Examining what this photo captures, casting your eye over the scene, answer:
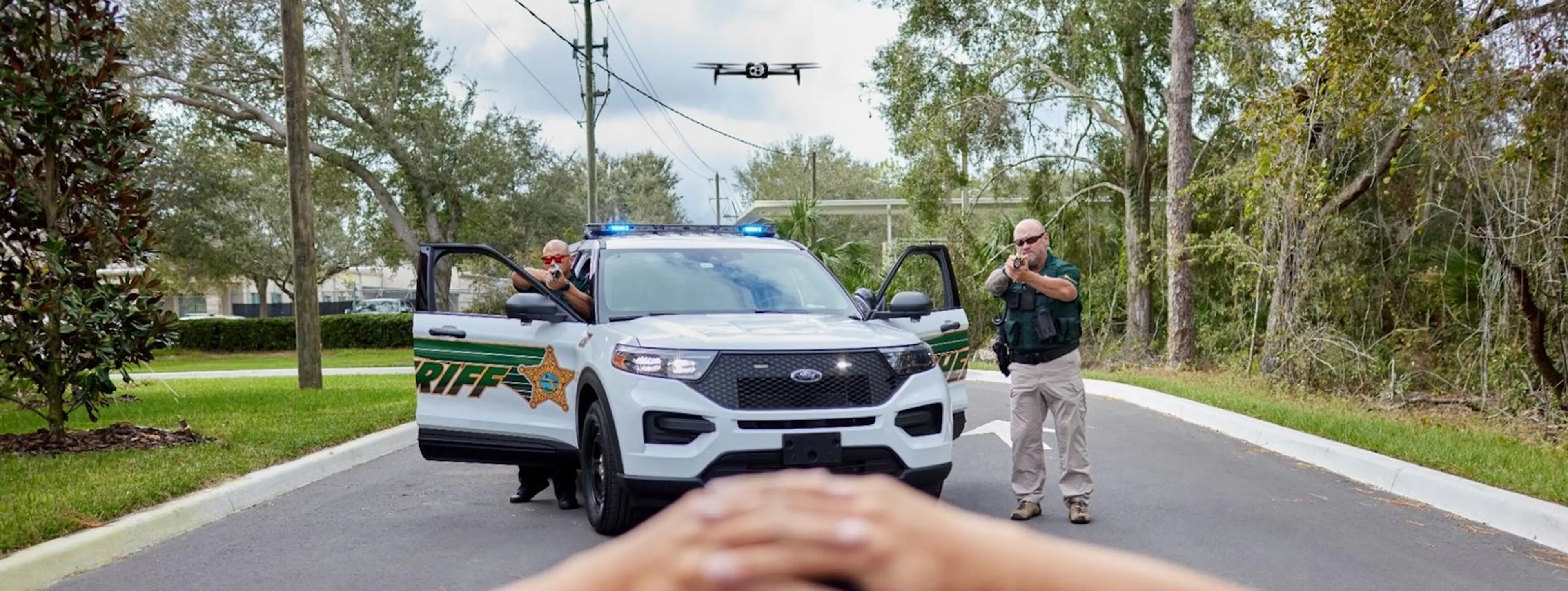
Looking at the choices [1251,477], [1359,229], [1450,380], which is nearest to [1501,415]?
[1450,380]

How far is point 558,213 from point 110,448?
1162 inches

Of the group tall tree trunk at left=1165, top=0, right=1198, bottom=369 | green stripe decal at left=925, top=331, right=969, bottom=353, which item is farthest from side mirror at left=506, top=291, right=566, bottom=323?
tall tree trunk at left=1165, top=0, right=1198, bottom=369

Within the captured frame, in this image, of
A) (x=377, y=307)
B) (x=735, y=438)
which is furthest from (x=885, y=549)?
(x=377, y=307)

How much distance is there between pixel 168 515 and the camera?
7.65 metres

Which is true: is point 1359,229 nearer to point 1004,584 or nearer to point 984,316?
point 984,316

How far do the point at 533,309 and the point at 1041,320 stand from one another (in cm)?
318

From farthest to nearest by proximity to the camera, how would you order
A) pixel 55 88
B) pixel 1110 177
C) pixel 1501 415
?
pixel 1110 177
pixel 1501 415
pixel 55 88

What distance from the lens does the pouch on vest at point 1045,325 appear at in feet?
25.7

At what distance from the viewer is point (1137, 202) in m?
27.4

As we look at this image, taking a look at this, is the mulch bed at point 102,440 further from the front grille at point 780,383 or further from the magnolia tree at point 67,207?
the front grille at point 780,383

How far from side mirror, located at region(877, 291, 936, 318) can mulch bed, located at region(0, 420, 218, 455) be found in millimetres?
6424

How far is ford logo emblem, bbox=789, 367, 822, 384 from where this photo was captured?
679 cm

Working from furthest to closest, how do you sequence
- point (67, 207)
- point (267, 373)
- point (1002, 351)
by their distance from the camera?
point (267, 373) → point (67, 207) → point (1002, 351)

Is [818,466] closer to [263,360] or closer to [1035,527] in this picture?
A: [1035,527]
